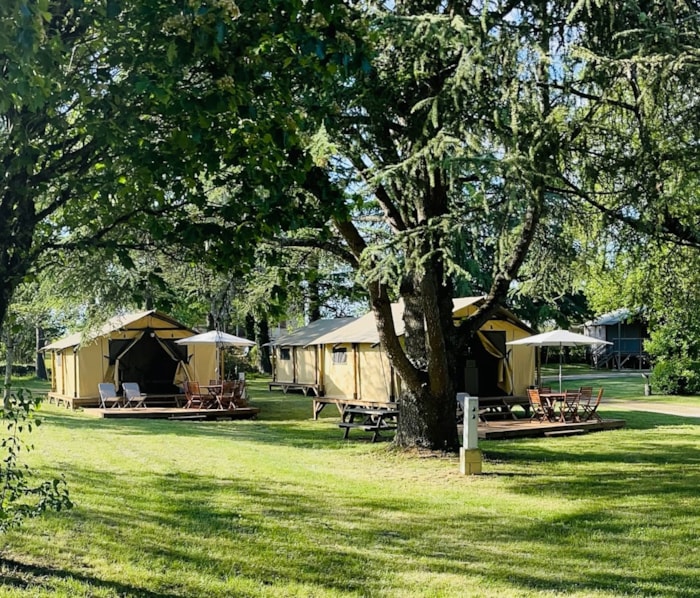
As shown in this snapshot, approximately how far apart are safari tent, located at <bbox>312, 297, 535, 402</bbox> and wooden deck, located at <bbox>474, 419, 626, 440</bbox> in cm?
348

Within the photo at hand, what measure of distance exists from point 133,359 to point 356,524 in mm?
18883

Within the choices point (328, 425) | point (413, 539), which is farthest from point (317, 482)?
point (328, 425)

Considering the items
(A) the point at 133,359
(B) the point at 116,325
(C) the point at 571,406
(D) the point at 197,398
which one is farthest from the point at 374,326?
(A) the point at 133,359

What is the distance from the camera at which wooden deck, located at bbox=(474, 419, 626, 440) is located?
1569 centimetres

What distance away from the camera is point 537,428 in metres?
16.2

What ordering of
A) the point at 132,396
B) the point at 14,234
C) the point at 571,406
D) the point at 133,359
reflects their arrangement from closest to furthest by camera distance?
the point at 14,234, the point at 571,406, the point at 132,396, the point at 133,359

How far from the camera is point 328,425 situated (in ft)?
61.2

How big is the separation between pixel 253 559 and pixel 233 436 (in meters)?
9.74

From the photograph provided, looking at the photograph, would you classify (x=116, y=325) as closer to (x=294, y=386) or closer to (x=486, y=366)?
(x=294, y=386)

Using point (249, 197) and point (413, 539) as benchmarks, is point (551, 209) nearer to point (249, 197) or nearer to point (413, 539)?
point (413, 539)

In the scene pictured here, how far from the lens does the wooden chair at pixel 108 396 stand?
72.6 ft

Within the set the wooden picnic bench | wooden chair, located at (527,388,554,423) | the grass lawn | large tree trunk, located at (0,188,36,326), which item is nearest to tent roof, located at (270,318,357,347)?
the wooden picnic bench

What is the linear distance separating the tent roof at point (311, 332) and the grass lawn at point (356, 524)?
14.5 m

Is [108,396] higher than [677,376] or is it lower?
higher
